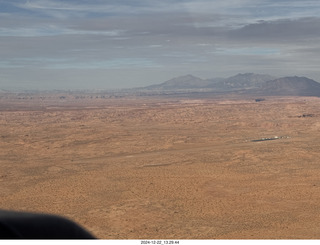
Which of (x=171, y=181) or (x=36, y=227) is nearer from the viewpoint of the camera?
(x=36, y=227)

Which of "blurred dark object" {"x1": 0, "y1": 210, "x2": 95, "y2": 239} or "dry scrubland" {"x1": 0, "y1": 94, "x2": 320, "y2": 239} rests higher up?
"blurred dark object" {"x1": 0, "y1": 210, "x2": 95, "y2": 239}

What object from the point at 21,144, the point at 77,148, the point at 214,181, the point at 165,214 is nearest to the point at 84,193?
the point at 165,214

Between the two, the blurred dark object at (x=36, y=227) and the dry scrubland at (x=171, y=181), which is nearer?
the blurred dark object at (x=36, y=227)

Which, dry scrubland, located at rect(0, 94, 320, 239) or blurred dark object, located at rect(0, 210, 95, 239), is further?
dry scrubland, located at rect(0, 94, 320, 239)

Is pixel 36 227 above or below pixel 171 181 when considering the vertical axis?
Answer: above
